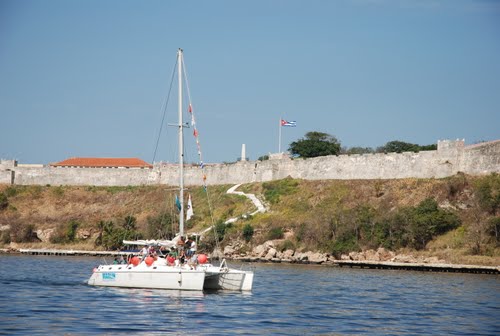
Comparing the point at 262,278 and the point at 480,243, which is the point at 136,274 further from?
the point at 480,243

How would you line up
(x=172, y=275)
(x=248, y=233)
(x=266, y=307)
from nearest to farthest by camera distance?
(x=266, y=307), (x=172, y=275), (x=248, y=233)

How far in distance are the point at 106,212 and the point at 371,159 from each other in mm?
29886

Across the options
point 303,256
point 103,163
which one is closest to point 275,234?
point 303,256

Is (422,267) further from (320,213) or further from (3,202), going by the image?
(3,202)

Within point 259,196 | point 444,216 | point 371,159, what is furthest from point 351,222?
point 259,196

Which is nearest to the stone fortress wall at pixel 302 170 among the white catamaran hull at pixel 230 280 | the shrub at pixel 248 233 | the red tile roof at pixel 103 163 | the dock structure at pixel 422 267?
the shrub at pixel 248 233

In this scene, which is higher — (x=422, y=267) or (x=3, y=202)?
(x=3, y=202)

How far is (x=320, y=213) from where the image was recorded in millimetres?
74312

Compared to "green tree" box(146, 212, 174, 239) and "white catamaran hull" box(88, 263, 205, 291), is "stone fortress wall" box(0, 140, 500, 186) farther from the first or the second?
"white catamaran hull" box(88, 263, 205, 291)

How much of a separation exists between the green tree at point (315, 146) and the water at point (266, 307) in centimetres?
5731

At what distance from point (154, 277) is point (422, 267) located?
25.6 metres

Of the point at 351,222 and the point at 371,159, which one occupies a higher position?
the point at 371,159

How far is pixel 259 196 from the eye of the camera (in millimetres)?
87000

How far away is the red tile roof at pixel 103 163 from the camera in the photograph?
5064 inches
